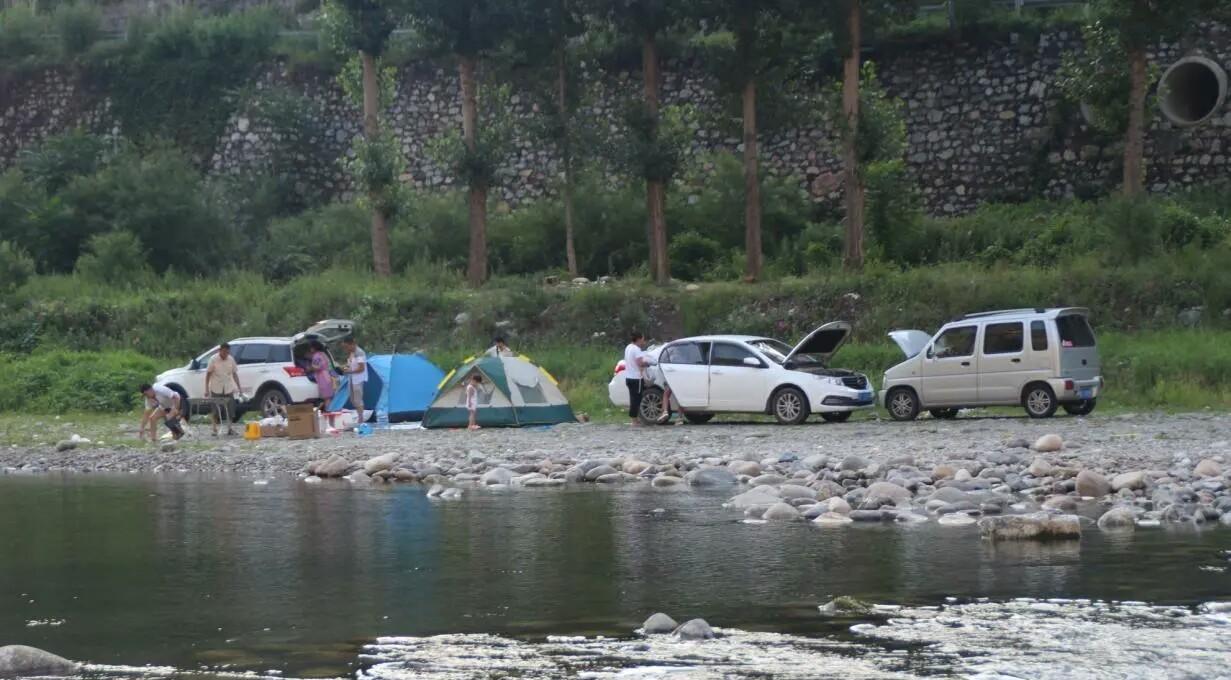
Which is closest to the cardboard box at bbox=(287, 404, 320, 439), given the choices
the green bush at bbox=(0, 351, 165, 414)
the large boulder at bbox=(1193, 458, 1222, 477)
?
the green bush at bbox=(0, 351, 165, 414)

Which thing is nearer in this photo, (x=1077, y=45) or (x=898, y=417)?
(x=898, y=417)

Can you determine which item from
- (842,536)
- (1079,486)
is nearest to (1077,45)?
(1079,486)

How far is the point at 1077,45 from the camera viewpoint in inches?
1495

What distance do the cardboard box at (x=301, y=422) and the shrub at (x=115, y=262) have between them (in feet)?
46.6

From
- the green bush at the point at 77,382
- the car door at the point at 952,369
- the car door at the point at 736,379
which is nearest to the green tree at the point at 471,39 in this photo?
the green bush at the point at 77,382

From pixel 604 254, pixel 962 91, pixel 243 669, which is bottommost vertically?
pixel 243 669

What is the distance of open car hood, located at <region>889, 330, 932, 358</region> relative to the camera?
25406mm

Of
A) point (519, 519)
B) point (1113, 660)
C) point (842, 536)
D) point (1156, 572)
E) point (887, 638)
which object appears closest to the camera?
point (1113, 660)

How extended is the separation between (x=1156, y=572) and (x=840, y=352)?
60.8 ft

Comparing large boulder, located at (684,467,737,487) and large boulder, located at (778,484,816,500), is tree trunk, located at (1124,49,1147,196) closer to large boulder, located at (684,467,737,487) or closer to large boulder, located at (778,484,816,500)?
large boulder, located at (684,467,737,487)

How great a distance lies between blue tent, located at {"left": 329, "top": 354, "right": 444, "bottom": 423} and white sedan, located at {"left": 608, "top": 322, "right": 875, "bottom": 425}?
3.99 metres

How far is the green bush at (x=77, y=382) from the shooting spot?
32281 millimetres

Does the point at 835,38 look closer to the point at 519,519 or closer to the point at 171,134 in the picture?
the point at 519,519

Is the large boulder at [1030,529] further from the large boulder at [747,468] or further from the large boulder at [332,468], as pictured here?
the large boulder at [332,468]
